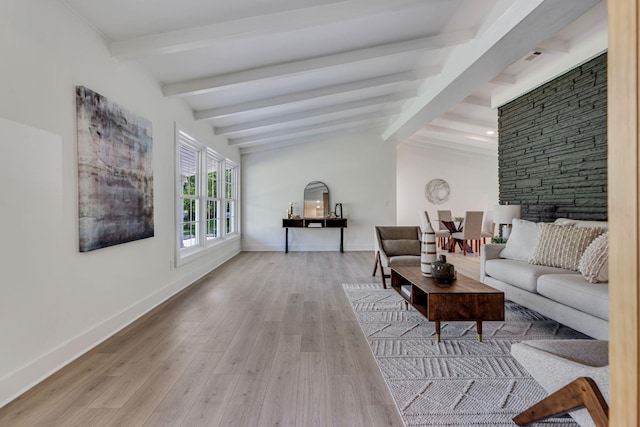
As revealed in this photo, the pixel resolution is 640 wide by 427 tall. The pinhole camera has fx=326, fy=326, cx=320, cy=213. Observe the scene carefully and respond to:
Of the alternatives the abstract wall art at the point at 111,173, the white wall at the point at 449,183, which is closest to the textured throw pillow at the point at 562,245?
the abstract wall art at the point at 111,173

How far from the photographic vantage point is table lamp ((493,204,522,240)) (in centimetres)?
438

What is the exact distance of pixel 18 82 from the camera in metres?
1.79

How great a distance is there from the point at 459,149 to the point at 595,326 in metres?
8.20

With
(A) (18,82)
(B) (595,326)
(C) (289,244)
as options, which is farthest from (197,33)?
(C) (289,244)

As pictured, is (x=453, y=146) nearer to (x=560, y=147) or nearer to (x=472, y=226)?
(x=472, y=226)

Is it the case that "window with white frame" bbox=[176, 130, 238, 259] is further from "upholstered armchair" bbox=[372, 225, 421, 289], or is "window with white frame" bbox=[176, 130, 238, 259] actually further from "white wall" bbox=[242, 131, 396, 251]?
"upholstered armchair" bbox=[372, 225, 421, 289]

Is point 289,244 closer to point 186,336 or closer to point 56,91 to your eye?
point 186,336

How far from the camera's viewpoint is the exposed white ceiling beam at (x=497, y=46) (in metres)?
2.37

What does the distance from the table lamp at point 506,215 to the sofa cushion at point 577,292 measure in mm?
1857

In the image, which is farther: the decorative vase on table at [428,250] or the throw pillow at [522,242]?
the throw pillow at [522,242]

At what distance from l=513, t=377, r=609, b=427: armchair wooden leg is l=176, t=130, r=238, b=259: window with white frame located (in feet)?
12.3

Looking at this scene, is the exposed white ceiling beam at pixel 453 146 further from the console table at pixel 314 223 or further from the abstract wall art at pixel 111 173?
the abstract wall art at pixel 111 173

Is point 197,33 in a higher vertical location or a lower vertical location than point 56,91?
higher

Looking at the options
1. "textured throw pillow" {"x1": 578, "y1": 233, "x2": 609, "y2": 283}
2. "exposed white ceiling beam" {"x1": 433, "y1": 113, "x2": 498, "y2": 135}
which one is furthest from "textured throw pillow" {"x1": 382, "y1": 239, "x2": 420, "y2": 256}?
"exposed white ceiling beam" {"x1": 433, "y1": 113, "x2": 498, "y2": 135}
